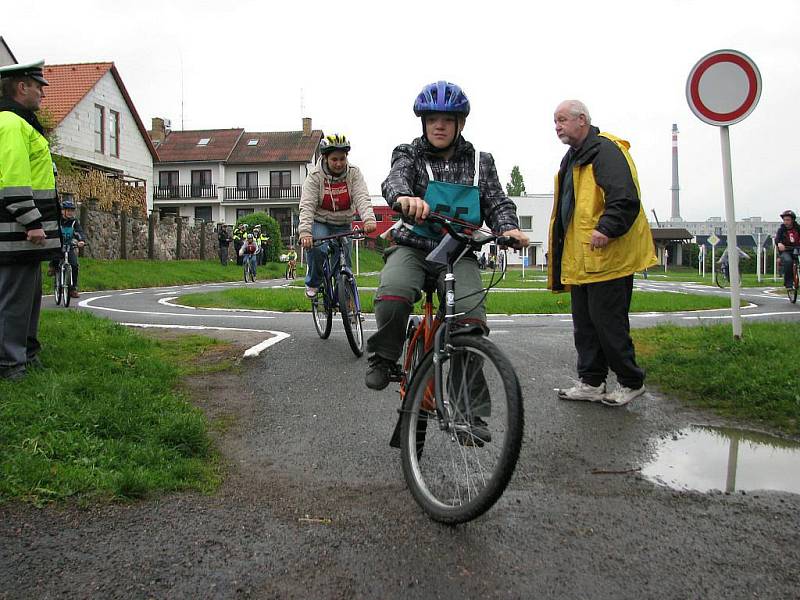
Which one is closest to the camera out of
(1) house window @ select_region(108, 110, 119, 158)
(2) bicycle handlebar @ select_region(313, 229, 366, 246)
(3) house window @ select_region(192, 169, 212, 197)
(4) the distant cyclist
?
(2) bicycle handlebar @ select_region(313, 229, 366, 246)

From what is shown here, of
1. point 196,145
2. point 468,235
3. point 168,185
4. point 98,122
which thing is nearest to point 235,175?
point 196,145

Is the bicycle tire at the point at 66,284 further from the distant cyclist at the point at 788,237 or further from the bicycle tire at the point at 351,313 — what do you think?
the distant cyclist at the point at 788,237

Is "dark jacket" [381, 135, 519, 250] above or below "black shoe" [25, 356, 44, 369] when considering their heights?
above

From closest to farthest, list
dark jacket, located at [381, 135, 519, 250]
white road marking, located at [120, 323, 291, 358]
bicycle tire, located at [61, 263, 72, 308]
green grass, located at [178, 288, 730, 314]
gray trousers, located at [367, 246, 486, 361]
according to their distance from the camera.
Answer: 1. gray trousers, located at [367, 246, 486, 361]
2. dark jacket, located at [381, 135, 519, 250]
3. white road marking, located at [120, 323, 291, 358]
4. green grass, located at [178, 288, 730, 314]
5. bicycle tire, located at [61, 263, 72, 308]

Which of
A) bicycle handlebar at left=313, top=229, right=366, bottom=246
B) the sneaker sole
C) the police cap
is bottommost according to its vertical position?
the sneaker sole

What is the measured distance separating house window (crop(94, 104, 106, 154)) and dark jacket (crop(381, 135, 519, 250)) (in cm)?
4088

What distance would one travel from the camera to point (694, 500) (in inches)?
135

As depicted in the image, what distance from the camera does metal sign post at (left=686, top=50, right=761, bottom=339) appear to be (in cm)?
692

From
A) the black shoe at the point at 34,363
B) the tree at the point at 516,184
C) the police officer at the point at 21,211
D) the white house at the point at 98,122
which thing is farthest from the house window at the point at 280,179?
the black shoe at the point at 34,363

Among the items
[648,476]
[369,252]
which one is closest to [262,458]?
[648,476]

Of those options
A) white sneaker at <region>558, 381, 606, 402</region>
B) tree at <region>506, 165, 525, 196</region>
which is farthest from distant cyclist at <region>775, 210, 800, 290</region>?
tree at <region>506, 165, 525, 196</region>

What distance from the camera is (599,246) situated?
4.98 m

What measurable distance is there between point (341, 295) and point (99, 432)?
3722 millimetres

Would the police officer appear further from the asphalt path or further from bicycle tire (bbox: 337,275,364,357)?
bicycle tire (bbox: 337,275,364,357)
